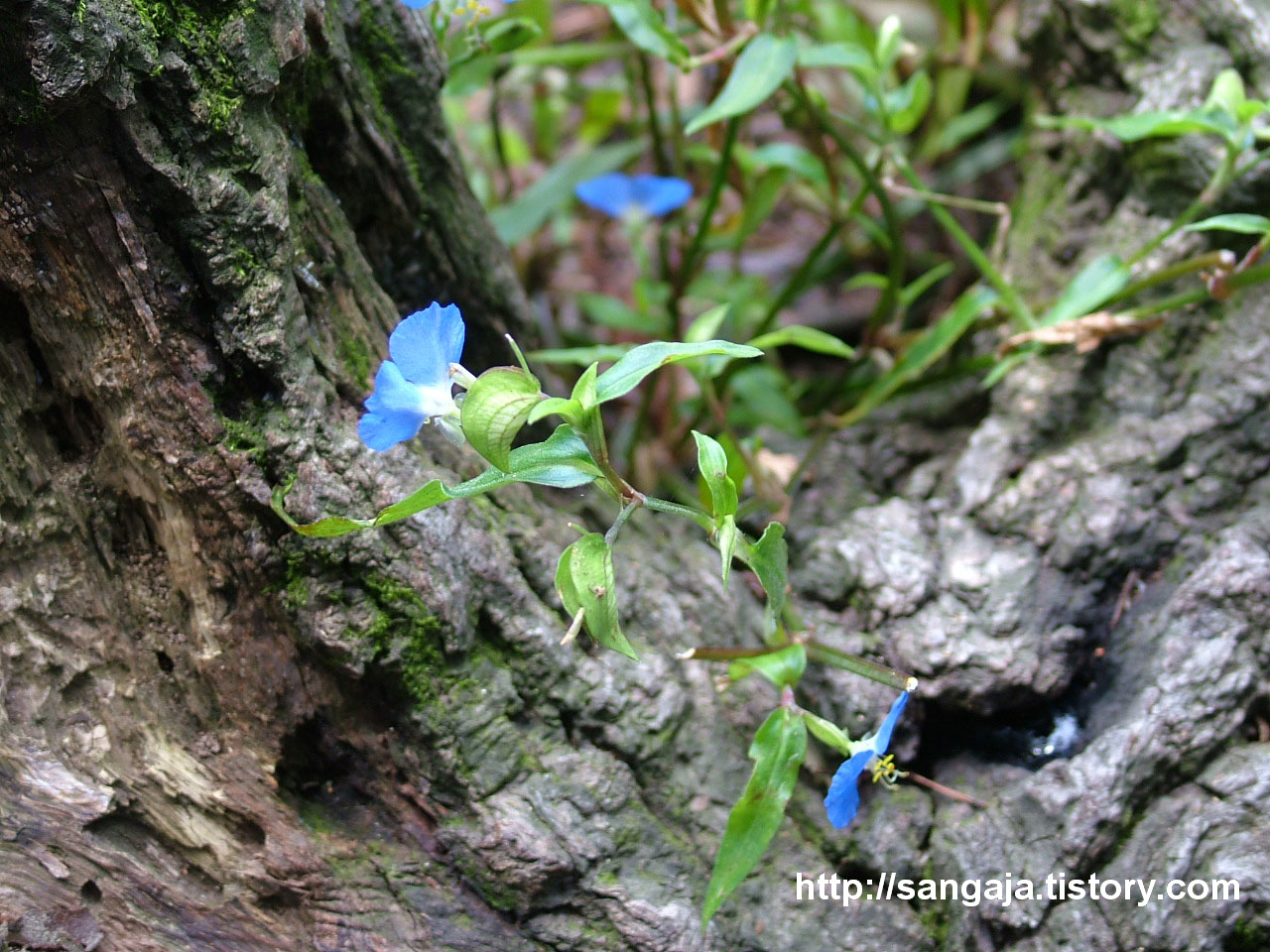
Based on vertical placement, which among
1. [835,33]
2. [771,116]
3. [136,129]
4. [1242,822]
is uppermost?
[136,129]

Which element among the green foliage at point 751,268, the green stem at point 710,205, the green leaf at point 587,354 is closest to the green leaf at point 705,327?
the green foliage at point 751,268

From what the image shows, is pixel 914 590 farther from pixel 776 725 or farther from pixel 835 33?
pixel 835 33

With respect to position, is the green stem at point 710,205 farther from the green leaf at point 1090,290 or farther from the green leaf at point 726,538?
the green leaf at point 726,538

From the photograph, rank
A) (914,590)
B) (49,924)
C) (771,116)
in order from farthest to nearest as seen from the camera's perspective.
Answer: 1. (771,116)
2. (914,590)
3. (49,924)

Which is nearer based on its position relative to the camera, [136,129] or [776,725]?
[136,129]

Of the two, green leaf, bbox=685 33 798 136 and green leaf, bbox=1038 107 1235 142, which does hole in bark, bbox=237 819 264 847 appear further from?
green leaf, bbox=1038 107 1235 142

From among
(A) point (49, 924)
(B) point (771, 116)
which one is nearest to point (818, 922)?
(A) point (49, 924)

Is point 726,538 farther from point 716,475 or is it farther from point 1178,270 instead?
point 1178,270
